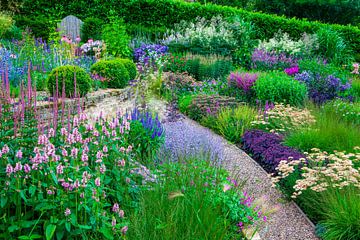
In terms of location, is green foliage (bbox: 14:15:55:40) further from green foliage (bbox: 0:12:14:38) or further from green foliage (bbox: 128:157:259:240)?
green foliage (bbox: 128:157:259:240)

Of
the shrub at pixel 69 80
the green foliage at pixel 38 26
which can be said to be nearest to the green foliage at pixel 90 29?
the green foliage at pixel 38 26

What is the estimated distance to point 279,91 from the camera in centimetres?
845

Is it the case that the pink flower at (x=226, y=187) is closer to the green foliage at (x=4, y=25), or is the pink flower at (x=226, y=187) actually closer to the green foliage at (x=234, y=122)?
the green foliage at (x=234, y=122)

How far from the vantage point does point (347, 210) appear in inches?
155

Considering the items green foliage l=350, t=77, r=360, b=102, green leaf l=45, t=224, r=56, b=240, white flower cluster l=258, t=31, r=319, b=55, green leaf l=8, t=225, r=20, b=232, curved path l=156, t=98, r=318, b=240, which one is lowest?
curved path l=156, t=98, r=318, b=240

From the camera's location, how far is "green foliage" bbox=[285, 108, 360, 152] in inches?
221

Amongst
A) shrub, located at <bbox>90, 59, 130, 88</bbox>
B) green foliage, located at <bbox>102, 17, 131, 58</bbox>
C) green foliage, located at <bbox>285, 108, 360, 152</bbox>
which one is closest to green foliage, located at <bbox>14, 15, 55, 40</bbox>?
green foliage, located at <bbox>102, 17, 131, 58</bbox>

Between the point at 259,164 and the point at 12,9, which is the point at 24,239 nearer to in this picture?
the point at 259,164

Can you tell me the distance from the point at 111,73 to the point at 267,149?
166 inches

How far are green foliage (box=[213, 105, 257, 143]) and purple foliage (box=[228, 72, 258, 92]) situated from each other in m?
1.58

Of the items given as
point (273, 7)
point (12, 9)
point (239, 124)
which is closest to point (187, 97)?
point (239, 124)

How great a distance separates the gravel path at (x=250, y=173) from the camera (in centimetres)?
421

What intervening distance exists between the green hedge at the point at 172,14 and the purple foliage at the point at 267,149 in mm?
11164

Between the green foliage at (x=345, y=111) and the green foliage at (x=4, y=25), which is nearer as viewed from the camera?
the green foliage at (x=345, y=111)
